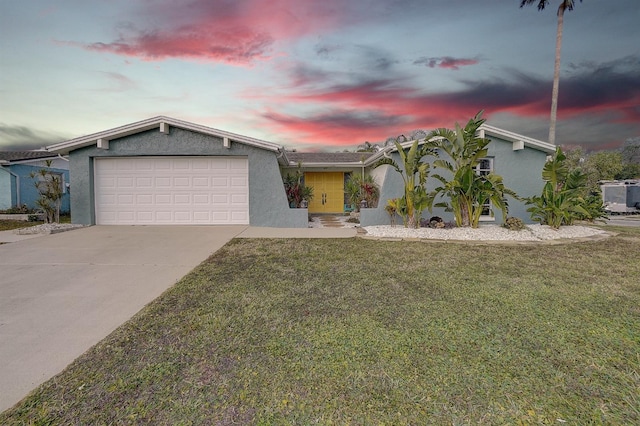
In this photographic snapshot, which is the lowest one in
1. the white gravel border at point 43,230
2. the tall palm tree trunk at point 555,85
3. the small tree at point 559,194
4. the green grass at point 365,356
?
the green grass at point 365,356

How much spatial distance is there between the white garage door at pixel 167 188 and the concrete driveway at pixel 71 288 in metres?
2.02

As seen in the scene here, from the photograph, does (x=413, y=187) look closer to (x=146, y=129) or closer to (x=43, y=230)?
(x=146, y=129)

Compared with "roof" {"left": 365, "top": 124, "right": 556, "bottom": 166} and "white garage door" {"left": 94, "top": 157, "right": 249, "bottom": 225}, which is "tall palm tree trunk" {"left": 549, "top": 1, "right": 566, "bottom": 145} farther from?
"white garage door" {"left": 94, "top": 157, "right": 249, "bottom": 225}

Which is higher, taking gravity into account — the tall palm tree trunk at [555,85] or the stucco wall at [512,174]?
the tall palm tree trunk at [555,85]

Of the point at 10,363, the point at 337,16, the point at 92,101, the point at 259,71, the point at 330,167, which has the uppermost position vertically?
the point at 337,16

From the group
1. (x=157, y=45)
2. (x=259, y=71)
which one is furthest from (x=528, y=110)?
(x=157, y=45)

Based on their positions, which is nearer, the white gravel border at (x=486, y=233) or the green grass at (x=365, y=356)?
the green grass at (x=365, y=356)

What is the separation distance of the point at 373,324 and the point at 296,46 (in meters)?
11.3

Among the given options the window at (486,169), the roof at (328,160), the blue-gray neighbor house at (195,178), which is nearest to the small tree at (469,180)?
the blue-gray neighbor house at (195,178)

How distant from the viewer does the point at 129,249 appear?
7.45 m

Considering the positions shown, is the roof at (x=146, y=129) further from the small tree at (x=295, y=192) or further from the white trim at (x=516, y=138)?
the white trim at (x=516, y=138)

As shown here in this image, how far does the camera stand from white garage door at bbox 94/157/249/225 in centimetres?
1130

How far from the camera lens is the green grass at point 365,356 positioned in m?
2.07

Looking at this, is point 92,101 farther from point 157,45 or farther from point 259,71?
point 259,71
